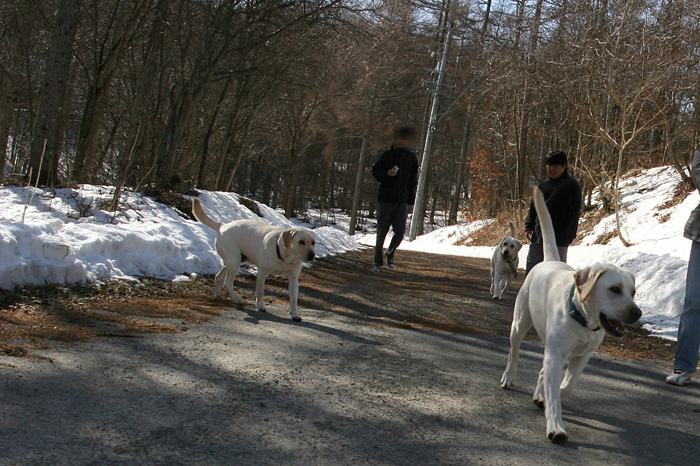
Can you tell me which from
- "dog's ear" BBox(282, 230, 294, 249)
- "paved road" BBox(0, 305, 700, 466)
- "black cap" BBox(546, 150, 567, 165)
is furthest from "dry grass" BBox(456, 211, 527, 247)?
"paved road" BBox(0, 305, 700, 466)

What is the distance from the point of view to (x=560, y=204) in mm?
7062

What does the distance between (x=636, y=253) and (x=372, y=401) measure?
29.3ft

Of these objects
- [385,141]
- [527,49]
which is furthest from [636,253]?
[385,141]

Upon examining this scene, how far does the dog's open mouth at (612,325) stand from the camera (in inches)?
135

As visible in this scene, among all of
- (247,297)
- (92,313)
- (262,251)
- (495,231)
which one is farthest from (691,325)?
(495,231)

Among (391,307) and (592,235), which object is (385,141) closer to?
(592,235)

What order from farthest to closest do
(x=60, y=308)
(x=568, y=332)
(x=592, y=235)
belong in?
(x=592, y=235) → (x=60, y=308) → (x=568, y=332)

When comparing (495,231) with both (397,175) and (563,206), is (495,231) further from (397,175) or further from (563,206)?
(563,206)

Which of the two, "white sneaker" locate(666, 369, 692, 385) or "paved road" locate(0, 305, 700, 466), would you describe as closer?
"paved road" locate(0, 305, 700, 466)

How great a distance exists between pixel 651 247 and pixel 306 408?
10.8 meters

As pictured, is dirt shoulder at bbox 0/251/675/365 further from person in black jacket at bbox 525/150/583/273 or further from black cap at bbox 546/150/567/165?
black cap at bbox 546/150/567/165

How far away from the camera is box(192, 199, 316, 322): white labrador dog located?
6461 mm

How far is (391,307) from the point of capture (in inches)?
304

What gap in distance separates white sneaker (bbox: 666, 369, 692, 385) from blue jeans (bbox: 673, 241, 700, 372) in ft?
0.16
